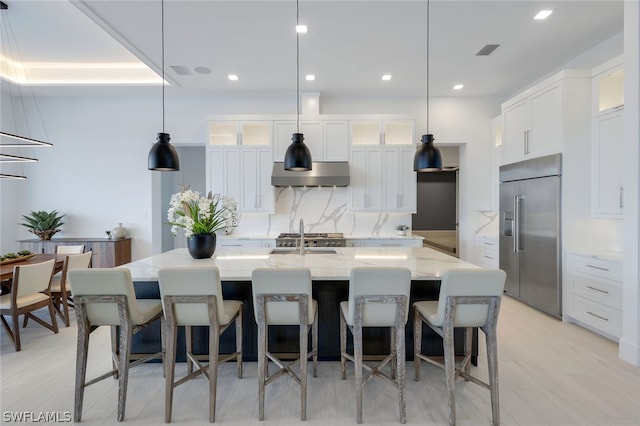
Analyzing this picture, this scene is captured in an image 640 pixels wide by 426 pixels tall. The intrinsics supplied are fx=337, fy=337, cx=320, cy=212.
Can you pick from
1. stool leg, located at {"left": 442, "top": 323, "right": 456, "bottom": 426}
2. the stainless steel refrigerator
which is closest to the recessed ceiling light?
the stainless steel refrigerator

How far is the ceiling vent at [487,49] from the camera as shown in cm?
392

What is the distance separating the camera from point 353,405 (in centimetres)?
226

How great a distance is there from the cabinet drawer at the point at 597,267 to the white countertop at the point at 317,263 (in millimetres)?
1634

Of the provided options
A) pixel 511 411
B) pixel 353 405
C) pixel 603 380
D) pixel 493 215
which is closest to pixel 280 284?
pixel 353 405

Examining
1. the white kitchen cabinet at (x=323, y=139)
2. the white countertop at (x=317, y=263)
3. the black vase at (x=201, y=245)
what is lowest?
the white countertop at (x=317, y=263)

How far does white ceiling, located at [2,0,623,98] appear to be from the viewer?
320 cm

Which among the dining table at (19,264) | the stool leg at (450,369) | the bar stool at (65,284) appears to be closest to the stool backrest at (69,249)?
the dining table at (19,264)

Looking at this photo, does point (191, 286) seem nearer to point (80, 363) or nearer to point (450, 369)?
point (80, 363)

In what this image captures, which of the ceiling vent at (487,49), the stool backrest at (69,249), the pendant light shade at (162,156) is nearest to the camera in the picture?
the pendant light shade at (162,156)

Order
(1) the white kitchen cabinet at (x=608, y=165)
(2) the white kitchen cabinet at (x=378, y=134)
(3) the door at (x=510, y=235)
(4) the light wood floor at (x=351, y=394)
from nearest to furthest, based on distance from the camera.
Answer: (4) the light wood floor at (x=351, y=394) → (1) the white kitchen cabinet at (x=608, y=165) → (3) the door at (x=510, y=235) → (2) the white kitchen cabinet at (x=378, y=134)

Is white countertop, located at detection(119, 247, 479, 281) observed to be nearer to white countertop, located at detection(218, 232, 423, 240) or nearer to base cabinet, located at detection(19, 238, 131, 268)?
white countertop, located at detection(218, 232, 423, 240)

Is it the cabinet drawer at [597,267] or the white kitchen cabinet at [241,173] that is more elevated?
the white kitchen cabinet at [241,173]

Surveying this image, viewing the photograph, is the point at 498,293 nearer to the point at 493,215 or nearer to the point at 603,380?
the point at 603,380

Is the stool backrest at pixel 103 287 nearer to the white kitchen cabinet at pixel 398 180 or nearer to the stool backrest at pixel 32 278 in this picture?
the stool backrest at pixel 32 278
